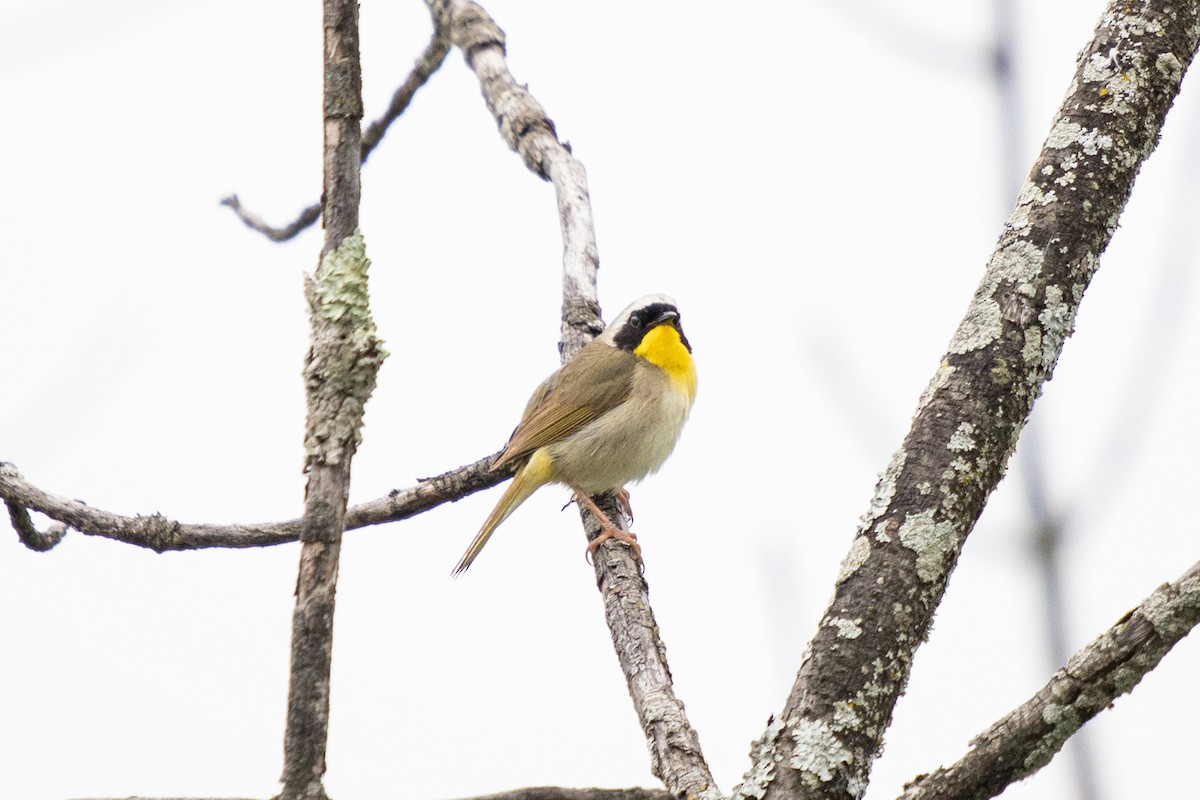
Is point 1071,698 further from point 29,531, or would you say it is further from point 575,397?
point 575,397

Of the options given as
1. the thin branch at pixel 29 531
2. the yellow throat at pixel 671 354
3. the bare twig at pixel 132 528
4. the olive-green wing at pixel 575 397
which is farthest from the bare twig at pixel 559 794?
the yellow throat at pixel 671 354

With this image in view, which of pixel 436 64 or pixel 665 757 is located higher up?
pixel 436 64

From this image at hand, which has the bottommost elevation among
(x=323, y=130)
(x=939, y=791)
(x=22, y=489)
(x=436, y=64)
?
(x=939, y=791)

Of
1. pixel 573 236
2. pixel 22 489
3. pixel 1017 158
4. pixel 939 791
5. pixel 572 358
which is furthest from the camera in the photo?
pixel 572 358

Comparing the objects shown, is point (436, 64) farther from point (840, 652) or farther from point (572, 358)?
point (840, 652)

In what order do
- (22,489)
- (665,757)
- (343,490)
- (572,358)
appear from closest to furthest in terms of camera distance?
1. (343,490)
2. (665,757)
3. (22,489)
4. (572,358)

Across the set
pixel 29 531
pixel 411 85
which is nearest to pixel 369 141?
pixel 411 85

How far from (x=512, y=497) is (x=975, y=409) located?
3.65 m

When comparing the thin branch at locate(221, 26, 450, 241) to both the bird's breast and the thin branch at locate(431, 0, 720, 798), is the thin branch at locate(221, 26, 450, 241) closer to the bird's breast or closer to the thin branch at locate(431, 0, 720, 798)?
the thin branch at locate(431, 0, 720, 798)

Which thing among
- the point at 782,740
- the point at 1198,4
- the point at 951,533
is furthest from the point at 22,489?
the point at 1198,4

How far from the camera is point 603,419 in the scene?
19.9 ft

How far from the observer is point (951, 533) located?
230 centimetres

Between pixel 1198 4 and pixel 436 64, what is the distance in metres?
3.74

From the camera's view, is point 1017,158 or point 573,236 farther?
point 573,236
